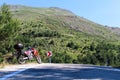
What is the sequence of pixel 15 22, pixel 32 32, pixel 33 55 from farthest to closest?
pixel 32 32
pixel 15 22
pixel 33 55

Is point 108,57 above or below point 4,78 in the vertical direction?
below

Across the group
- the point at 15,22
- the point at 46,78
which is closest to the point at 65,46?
the point at 15,22

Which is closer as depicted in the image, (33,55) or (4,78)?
(4,78)

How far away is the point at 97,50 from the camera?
414 ft

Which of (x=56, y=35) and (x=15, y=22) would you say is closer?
(x=15, y=22)

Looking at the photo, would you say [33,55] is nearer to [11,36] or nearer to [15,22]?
[11,36]

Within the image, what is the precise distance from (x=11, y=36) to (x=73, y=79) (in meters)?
38.9

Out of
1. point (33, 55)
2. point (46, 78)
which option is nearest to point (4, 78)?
point (46, 78)

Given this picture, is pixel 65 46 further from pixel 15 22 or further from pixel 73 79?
pixel 73 79

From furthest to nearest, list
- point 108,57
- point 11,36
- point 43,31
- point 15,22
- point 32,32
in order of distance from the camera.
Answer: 1. point 43,31
2. point 32,32
3. point 108,57
4. point 15,22
5. point 11,36

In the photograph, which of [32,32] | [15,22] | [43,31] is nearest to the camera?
[15,22]

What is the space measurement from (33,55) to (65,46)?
132976 mm

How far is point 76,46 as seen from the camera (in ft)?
509

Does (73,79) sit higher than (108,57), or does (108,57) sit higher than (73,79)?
(73,79)
